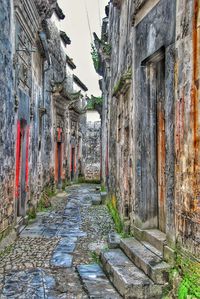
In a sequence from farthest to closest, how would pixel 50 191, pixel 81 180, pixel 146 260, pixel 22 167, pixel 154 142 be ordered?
pixel 81 180, pixel 50 191, pixel 22 167, pixel 154 142, pixel 146 260

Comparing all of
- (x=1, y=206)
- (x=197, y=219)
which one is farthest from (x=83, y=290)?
(x=1, y=206)

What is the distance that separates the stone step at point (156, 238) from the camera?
4154 mm

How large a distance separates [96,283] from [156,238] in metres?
0.98

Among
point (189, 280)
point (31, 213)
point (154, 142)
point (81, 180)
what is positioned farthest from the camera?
point (81, 180)

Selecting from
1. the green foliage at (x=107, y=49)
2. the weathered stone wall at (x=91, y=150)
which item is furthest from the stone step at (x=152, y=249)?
the weathered stone wall at (x=91, y=150)

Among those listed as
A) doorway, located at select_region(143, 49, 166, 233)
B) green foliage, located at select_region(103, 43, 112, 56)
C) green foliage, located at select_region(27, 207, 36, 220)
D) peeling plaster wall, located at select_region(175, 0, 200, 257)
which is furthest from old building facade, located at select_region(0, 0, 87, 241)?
peeling plaster wall, located at select_region(175, 0, 200, 257)

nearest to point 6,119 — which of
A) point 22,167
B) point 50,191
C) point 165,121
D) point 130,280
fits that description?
point 22,167

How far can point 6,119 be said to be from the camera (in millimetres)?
5953

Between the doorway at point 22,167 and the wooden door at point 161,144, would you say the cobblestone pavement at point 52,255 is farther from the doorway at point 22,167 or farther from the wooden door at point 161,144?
the wooden door at point 161,144

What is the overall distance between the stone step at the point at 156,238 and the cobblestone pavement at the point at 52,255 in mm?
910

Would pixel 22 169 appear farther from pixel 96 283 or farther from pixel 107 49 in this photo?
pixel 107 49

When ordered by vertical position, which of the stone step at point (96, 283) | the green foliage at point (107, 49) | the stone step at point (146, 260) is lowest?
the stone step at point (96, 283)

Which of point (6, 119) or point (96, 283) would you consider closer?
point (96, 283)

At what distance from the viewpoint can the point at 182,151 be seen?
3471mm
